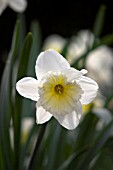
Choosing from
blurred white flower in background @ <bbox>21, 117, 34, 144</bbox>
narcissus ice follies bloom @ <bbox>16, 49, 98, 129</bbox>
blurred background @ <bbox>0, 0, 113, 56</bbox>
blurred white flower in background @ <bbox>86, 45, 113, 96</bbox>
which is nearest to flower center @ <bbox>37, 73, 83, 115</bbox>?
narcissus ice follies bloom @ <bbox>16, 49, 98, 129</bbox>

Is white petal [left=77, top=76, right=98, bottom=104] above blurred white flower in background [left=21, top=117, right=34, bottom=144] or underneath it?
above

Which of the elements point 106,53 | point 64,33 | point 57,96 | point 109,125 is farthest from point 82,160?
point 64,33

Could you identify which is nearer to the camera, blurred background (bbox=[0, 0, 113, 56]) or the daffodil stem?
the daffodil stem

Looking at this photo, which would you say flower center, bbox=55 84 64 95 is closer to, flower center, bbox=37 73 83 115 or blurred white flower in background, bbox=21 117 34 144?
flower center, bbox=37 73 83 115

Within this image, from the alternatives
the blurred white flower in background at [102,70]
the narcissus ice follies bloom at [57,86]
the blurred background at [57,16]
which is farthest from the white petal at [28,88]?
the blurred background at [57,16]

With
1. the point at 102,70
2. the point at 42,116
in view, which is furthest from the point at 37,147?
the point at 102,70

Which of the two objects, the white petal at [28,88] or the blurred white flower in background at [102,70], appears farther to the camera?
the blurred white flower in background at [102,70]

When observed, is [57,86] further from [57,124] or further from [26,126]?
[26,126]

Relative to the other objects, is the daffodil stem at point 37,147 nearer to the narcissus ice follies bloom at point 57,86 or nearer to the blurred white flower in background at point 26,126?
the narcissus ice follies bloom at point 57,86
